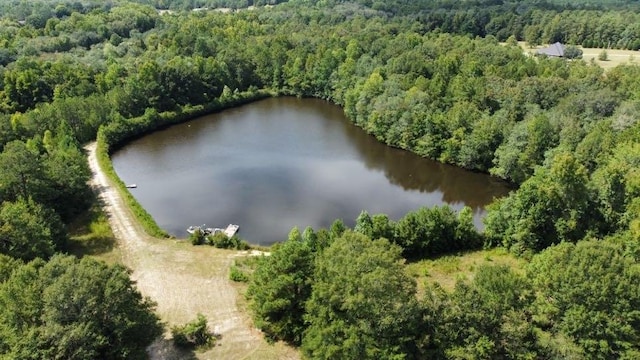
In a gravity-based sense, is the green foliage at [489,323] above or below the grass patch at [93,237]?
above

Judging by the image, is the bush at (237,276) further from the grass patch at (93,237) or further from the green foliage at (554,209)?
the green foliage at (554,209)

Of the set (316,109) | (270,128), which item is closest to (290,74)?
(316,109)

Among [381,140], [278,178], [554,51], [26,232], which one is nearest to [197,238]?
[26,232]

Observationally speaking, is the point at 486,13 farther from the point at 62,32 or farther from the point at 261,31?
the point at 62,32

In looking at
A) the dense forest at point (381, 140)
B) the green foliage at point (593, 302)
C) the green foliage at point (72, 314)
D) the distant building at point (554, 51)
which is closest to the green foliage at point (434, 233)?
the dense forest at point (381, 140)

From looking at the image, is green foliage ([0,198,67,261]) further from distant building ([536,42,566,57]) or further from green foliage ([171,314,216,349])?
distant building ([536,42,566,57])

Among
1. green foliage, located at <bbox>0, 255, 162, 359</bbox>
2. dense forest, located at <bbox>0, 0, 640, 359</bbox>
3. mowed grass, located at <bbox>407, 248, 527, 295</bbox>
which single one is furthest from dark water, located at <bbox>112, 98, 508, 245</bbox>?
green foliage, located at <bbox>0, 255, 162, 359</bbox>
